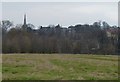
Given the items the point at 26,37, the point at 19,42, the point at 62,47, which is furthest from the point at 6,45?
the point at 62,47

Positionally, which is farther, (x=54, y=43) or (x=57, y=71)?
(x=54, y=43)

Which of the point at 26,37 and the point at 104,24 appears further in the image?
the point at 104,24

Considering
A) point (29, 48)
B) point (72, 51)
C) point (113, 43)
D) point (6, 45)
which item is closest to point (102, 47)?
point (113, 43)

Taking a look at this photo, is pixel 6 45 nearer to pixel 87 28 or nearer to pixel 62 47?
pixel 62 47

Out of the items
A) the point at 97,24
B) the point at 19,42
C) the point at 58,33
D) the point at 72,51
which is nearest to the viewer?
the point at 19,42

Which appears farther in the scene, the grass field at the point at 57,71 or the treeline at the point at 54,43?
the treeline at the point at 54,43

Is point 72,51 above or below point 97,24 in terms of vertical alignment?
below

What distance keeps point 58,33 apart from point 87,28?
10212 millimetres

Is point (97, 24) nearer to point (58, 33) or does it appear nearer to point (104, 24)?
point (104, 24)

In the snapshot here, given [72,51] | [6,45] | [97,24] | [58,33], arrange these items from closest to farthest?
1. [6,45]
2. [72,51]
3. [58,33]
4. [97,24]

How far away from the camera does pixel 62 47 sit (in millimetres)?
76125

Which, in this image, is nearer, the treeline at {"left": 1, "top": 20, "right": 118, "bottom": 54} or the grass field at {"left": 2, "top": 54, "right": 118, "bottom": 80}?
the grass field at {"left": 2, "top": 54, "right": 118, "bottom": 80}

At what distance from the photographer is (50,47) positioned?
7375 centimetres

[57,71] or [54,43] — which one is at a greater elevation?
[57,71]
